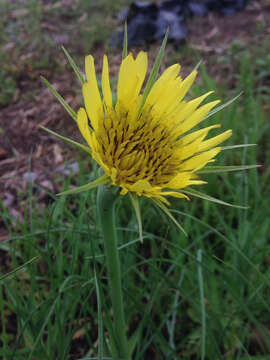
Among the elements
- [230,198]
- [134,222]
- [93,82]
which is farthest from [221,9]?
[93,82]

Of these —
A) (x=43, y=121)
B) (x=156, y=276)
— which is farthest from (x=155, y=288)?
(x=43, y=121)

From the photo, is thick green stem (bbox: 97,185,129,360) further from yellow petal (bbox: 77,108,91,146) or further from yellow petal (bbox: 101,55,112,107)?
yellow petal (bbox: 101,55,112,107)

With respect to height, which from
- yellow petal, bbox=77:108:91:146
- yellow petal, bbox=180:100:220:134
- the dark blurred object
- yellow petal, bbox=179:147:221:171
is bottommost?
yellow petal, bbox=179:147:221:171

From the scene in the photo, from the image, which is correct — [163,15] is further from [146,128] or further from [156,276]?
[156,276]

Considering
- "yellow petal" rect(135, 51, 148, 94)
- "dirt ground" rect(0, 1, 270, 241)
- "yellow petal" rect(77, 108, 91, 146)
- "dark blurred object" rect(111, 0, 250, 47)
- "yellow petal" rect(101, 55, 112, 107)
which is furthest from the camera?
"dark blurred object" rect(111, 0, 250, 47)

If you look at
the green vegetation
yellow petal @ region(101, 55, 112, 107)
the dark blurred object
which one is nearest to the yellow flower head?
yellow petal @ region(101, 55, 112, 107)
